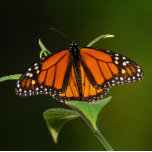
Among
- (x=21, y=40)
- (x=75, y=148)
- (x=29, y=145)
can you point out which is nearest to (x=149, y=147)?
(x=75, y=148)

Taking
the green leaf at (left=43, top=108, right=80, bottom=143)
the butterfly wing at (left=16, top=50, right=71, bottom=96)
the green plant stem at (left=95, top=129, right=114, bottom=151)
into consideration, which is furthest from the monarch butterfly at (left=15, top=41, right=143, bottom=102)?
the green plant stem at (left=95, top=129, right=114, bottom=151)

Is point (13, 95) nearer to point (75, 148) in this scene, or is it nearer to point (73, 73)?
point (75, 148)

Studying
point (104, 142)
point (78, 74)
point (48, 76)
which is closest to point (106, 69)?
point (78, 74)

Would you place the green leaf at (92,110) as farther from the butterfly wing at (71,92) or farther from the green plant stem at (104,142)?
the butterfly wing at (71,92)

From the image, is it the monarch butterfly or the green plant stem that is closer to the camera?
the green plant stem

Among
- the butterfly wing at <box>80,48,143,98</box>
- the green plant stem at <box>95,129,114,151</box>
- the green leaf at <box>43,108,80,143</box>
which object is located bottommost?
the green plant stem at <box>95,129,114,151</box>

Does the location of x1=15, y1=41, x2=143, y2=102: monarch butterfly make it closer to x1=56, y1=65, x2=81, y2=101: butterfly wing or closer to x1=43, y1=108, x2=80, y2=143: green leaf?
x1=56, y1=65, x2=81, y2=101: butterfly wing
